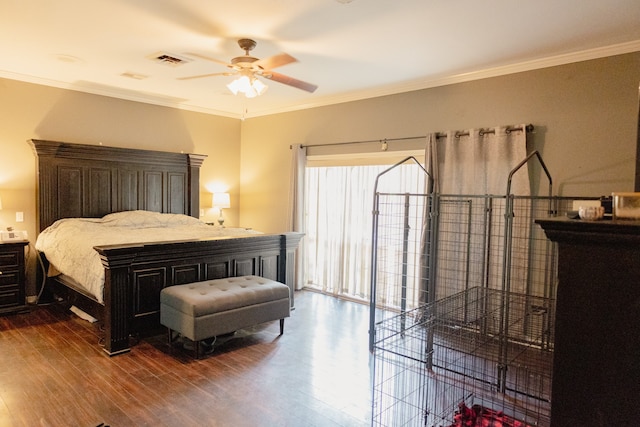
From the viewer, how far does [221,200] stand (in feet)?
22.3

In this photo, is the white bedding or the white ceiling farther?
the white bedding

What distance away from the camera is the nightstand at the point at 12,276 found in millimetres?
4633

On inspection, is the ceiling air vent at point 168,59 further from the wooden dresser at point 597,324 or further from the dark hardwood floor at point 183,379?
the wooden dresser at point 597,324

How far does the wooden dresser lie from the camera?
1070mm

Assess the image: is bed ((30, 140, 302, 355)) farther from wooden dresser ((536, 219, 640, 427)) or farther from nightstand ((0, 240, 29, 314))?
wooden dresser ((536, 219, 640, 427))

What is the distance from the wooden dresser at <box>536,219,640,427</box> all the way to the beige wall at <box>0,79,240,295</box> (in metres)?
5.82

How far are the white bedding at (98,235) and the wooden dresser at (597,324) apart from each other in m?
3.66

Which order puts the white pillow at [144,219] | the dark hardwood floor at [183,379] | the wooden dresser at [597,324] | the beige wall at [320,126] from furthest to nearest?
the white pillow at [144,219] < the beige wall at [320,126] < the dark hardwood floor at [183,379] < the wooden dresser at [597,324]

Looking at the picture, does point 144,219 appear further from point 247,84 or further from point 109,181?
point 247,84


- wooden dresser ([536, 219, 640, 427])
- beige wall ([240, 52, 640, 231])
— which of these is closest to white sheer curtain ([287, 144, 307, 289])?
beige wall ([240, 52, 640, 231])

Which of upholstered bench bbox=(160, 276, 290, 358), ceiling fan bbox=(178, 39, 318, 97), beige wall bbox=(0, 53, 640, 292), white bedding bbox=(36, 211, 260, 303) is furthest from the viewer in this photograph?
white bedding bbox=(36, 211, 260, 303)

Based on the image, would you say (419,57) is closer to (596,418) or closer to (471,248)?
(471,248)

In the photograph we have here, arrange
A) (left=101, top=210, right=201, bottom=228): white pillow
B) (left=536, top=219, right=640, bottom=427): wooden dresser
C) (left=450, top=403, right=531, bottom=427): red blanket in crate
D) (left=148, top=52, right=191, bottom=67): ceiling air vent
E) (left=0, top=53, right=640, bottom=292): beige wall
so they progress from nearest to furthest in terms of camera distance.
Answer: (left=536, top=219, right=640, bottom=427): wooden dresser < (left=450, top=403, right=531, bottom=427): red blanket in crate < (left=0, top=53, right=640, bottom=292): beige wall < (left=148, top=52, right=191, bottom=67): ceiling air vent < (left=101, top=210, right=201, bottom=228): white pillow

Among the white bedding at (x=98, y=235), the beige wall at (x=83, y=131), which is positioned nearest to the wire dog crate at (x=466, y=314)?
the white bedding at (x=98, y=235)
